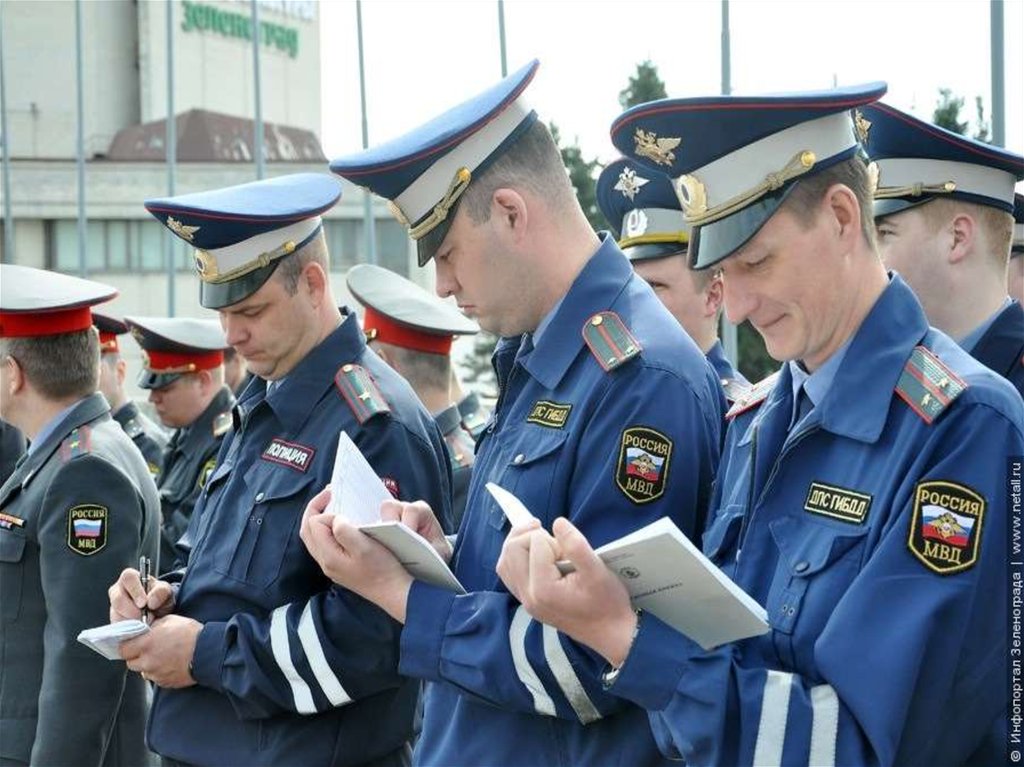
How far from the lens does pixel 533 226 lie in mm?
3168

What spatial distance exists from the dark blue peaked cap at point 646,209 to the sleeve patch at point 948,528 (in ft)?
8.96

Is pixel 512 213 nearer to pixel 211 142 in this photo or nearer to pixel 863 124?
pixel 863 124

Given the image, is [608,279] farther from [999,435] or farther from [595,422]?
[999,435]

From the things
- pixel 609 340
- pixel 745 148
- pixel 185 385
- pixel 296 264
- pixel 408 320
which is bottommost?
pixel 185 385

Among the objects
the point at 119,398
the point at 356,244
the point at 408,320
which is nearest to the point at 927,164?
the point at 408,320

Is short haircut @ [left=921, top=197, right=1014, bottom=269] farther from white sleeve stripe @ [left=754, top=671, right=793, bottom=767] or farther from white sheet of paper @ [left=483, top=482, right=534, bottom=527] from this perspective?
white sleeve stripe @ [left=754, top=671, right=793, bottom=767]

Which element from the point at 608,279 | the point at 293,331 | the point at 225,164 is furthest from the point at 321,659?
the point at 225,164

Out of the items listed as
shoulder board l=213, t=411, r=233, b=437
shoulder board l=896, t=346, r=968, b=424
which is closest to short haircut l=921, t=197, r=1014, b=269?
shoulder board l=896, t=346, r=968, b=424

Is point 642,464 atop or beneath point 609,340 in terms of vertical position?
beneath

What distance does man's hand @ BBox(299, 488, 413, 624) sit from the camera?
295 centimetres

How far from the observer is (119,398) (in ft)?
30.6

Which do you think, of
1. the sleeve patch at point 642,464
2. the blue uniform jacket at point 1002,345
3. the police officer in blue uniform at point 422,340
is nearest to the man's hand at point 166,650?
the sleeve patch at point 642,464

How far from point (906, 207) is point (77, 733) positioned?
2805mm

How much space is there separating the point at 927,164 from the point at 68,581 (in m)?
2.72
